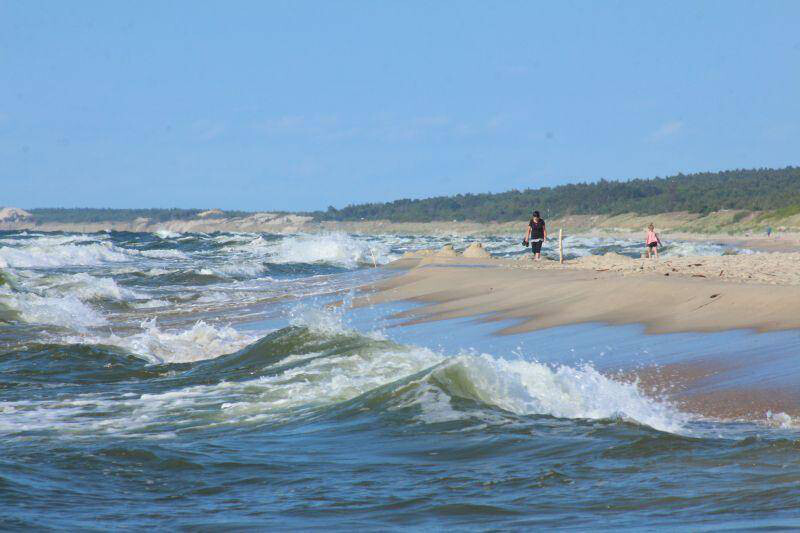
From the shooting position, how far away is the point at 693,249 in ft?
132

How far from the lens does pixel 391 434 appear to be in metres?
7.09

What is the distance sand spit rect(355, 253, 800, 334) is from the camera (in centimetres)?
1178

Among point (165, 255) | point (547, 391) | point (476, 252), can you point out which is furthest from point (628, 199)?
point (547, 391)

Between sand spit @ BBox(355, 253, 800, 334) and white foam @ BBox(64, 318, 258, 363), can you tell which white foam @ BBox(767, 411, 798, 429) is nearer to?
sand spit @ BBox(355, 253, 800, 334)

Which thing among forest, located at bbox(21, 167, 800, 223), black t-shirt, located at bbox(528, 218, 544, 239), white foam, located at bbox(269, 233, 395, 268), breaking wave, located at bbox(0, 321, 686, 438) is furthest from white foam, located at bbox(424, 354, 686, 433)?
forest, located at bbox(21, 167, 800, 223)

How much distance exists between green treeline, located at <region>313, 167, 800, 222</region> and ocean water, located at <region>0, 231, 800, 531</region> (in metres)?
67.9

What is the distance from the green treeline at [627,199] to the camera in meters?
99.4

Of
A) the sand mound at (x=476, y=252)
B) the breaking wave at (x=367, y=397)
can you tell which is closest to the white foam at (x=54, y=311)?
the breaking wave at (x=367, y=397)

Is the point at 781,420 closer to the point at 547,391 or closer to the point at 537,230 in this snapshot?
the point at 547,391

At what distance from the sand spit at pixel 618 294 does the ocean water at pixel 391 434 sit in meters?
0.74

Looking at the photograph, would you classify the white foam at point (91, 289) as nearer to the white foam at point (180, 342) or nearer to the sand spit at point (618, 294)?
the sand spit at point (618, 294)

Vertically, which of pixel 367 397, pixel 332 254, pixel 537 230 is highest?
pixel 537 230

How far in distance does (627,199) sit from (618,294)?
122 metres

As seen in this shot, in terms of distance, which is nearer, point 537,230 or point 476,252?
point 537,230
